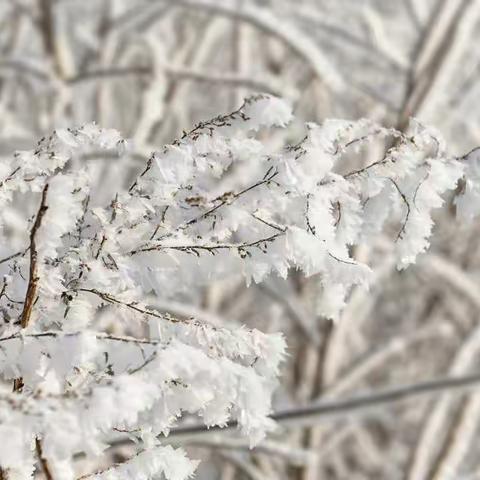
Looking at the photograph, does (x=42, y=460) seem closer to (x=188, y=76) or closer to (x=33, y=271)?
(x=33, y=271)

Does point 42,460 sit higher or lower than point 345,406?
lower

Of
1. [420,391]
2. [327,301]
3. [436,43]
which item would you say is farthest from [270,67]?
[327,301]

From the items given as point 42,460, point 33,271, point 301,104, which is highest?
point 301,104

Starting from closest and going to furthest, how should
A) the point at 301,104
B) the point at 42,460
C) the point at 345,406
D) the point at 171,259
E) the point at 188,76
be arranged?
the point at 42,460, the point at 171,259, the point at 345,406, the point at 188,76, the point at 301,104

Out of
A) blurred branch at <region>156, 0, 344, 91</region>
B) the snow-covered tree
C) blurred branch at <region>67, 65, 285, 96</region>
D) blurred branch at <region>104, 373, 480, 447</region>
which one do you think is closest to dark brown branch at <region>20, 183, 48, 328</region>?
the snow-covered tree

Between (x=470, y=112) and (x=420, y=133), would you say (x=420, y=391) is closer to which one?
(x=420, y=133)

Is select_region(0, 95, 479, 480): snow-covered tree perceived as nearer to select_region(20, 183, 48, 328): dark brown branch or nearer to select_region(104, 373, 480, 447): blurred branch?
select_region(20, 183, 48, 328): dark brown branch

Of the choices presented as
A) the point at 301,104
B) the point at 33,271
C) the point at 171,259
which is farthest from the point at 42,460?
the point at 301,104

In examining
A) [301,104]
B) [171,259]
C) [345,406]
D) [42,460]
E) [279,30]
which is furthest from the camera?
[301,104]
